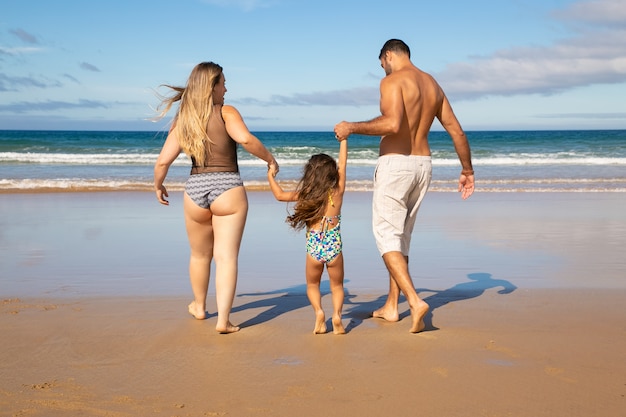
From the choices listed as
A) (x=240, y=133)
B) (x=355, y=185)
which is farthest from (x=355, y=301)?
(x=355, y=185)

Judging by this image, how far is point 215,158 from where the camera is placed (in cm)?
460

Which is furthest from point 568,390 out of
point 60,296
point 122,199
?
point 122,199

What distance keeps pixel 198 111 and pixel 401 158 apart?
1.39m

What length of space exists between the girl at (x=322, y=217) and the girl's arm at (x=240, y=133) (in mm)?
190

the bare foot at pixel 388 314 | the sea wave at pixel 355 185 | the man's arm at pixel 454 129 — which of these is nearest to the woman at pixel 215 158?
the bare foot at pixel 388 314

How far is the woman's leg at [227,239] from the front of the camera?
Answer: 4625mm

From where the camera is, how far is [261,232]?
918cm

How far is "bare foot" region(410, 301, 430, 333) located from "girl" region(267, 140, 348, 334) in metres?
0.47

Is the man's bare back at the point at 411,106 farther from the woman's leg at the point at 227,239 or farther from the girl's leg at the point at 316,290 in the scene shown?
the woman's leg at the point at 227,239

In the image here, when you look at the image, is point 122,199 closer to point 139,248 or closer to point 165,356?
point 139,248

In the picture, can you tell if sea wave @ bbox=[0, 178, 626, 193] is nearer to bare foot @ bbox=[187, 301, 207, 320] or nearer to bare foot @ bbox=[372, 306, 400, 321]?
bare foot @ bbox=[372, 306, 400, 321]

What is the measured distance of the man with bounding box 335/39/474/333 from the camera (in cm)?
456

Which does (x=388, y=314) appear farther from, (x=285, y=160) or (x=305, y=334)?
(x=285, y=160)

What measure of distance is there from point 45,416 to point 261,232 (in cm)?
603
